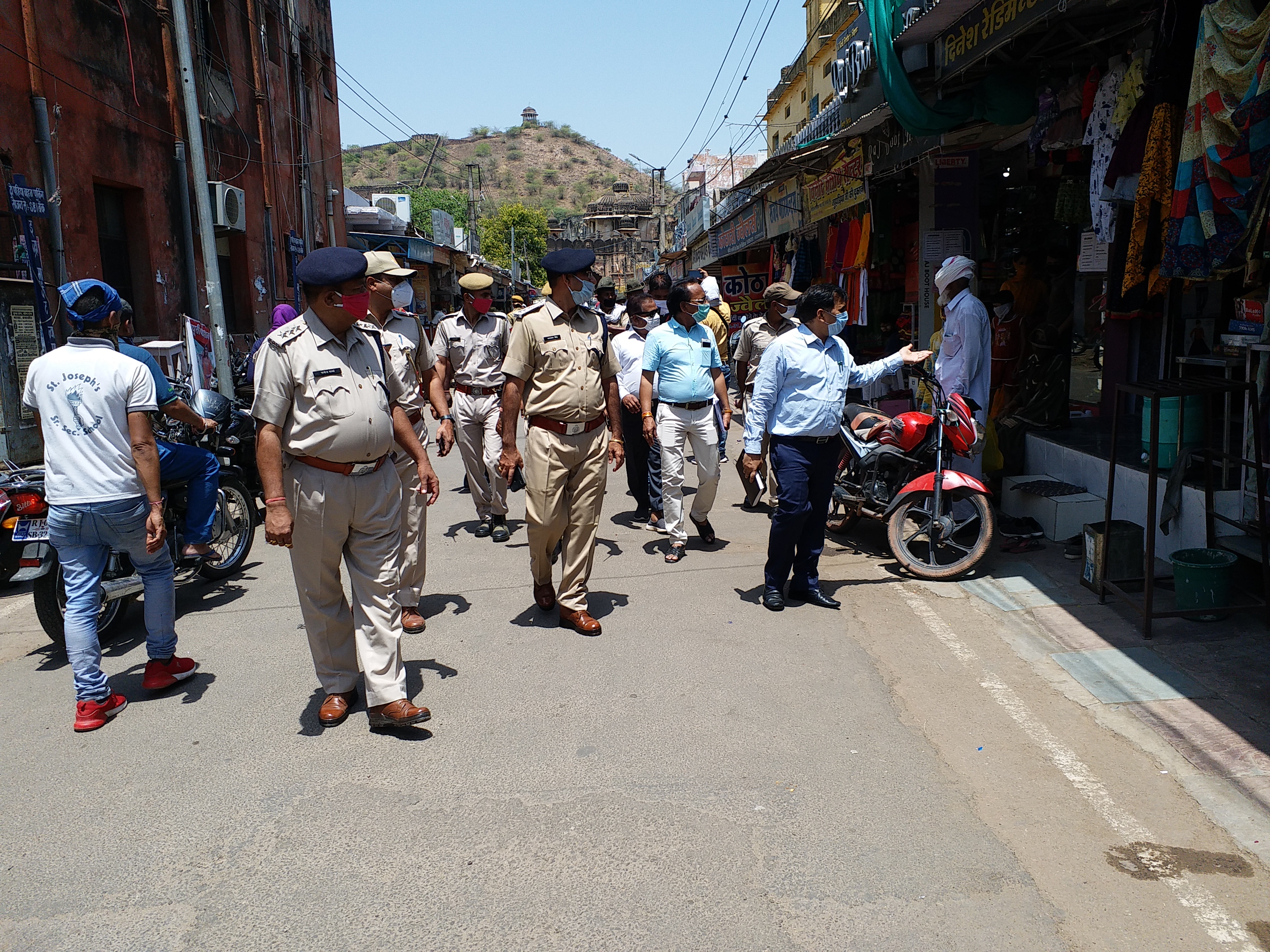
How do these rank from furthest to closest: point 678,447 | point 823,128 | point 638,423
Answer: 1. point 823,128
2. point 638,423
3. point 678,447

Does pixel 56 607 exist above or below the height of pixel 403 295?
below

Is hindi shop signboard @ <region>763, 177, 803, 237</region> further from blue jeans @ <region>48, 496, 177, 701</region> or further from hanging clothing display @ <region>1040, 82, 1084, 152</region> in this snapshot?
blue jeans @ <region>48, 496, 177, 701</region>

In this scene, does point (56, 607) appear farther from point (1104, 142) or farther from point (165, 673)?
point (1104, 142)

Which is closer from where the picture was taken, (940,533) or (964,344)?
(940,533)

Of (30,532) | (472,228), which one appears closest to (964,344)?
(30,532)

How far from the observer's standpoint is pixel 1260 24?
4633 millimetres

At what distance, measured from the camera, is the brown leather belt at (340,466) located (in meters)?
3.96

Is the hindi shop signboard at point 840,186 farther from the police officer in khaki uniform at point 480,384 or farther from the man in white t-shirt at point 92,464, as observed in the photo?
the man in white t-shirt at point 92,464

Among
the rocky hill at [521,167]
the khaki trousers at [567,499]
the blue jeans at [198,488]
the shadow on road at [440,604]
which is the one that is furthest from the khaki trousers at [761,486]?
the rocky hill at [521,167]

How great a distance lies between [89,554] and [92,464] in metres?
0.43

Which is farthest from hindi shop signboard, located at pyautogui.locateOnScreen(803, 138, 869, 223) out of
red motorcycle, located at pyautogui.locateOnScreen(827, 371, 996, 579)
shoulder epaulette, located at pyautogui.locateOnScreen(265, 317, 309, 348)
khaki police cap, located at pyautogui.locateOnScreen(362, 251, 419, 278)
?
shoulder epaulette, located at pyautogui.locateOnScreen(265, 317, 309, 348)

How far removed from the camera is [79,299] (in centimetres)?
435

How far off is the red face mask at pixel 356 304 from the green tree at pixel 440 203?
171 ft

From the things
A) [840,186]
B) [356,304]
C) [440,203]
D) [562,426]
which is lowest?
[562,426]
